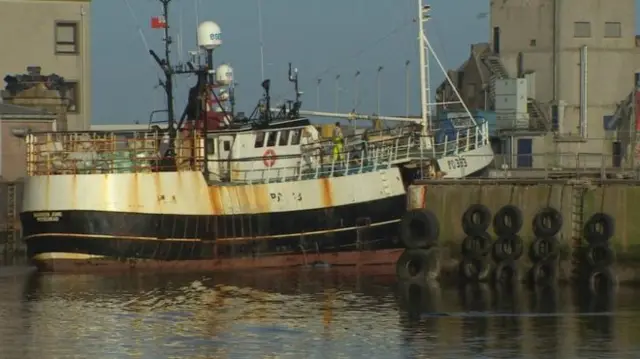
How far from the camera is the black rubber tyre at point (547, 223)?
118 ft

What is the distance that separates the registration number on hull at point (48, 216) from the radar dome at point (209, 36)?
6.49 metres

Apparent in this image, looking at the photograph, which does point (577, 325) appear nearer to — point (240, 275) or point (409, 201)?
point (409, 201)

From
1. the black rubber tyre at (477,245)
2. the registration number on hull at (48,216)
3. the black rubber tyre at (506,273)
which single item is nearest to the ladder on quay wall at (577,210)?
the black rubber tyre at (506,273)

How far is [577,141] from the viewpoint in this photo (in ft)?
196

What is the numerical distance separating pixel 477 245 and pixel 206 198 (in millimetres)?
7783

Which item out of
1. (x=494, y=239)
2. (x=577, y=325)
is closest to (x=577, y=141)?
(x=494, y=239)

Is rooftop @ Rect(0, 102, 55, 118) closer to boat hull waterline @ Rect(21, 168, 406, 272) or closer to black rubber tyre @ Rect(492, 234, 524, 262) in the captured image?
boat hull waterline @ Rect(21, 168, 406, 272)

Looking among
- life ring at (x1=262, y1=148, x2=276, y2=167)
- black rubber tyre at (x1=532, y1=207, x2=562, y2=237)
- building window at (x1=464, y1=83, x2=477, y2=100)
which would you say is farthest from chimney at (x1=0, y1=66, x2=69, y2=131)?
black rubber tyre at (x1=532, y1=207, x2=562, y2=237)

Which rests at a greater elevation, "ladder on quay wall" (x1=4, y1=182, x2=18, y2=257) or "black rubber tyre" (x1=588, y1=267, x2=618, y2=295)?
"ladder on quay wall" (x1=4, y1=182, x2=18, y2=257)

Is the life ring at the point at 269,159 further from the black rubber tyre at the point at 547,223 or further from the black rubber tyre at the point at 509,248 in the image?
the black rubber tyre at the point at 547,223

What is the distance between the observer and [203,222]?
133ft

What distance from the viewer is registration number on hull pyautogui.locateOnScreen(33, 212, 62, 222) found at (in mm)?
39656

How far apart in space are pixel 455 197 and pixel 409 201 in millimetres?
1169

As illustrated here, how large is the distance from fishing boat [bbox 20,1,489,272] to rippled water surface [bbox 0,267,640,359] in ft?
5.19
